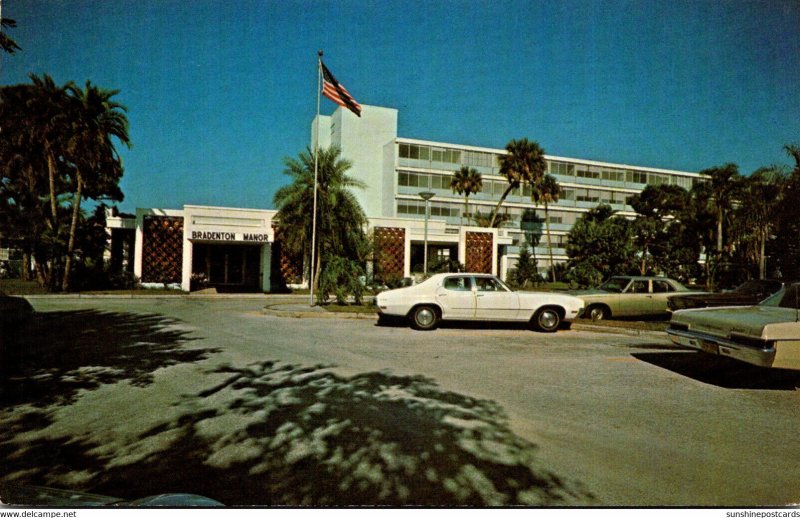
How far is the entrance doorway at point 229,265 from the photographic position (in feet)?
94.1

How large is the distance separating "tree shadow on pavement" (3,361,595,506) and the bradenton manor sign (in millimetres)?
21298

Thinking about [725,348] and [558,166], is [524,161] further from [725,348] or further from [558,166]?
[725,348]

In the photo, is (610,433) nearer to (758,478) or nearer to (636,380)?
(758,478)

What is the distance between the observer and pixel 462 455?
3699 mm

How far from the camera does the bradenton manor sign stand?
24984 millimetres

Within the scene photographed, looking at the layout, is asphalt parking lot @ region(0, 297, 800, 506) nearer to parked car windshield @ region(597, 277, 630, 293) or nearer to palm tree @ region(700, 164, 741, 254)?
parked car windshield @ region(597, 277, 630, 293)

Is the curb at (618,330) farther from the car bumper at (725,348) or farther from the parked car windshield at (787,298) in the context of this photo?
the parked car windshield at (787,298)

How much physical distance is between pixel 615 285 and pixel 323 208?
13483mm

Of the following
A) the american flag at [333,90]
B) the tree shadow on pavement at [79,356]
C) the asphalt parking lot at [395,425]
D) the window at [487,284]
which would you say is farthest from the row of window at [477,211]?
the asphalt parking lot at [395,425]

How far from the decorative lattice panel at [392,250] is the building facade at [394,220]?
0.21 ft

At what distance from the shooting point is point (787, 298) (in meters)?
6.75

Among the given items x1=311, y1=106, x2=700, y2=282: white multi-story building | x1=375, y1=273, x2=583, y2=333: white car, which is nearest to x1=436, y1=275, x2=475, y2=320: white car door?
x1=375, y1=273, x2=583, y2=333: white car

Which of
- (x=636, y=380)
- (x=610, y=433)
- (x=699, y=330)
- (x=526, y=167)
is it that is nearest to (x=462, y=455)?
(x=610, y=433)

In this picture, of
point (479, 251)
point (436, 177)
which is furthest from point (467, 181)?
point (479, 251)
